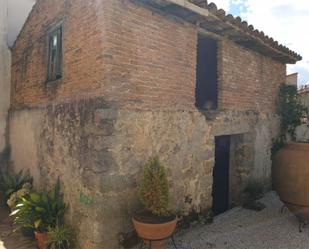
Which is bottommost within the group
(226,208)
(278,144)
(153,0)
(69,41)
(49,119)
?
(226,208)

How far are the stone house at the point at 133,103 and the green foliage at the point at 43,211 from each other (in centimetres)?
29

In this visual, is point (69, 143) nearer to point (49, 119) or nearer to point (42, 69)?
point (49, 119)

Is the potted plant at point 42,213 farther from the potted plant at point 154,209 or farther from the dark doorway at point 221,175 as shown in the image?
the dark doorway at point 221,175

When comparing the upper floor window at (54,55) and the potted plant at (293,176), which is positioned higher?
the upper floor window at (54,55)

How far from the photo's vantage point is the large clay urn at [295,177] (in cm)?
550

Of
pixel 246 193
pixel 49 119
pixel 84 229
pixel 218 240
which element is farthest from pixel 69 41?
pixel 246 193

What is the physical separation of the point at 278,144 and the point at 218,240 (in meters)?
3.70

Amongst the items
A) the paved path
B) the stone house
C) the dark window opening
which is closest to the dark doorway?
the stone house

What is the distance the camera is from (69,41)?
16.4ft

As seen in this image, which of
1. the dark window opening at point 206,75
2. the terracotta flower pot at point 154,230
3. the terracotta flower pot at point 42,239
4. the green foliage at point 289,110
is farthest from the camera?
the green foliage at point 289,110

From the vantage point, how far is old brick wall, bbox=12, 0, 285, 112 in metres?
4.14

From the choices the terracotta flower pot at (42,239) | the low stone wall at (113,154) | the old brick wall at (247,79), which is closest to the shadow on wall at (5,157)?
the low stone wall at (113,154)

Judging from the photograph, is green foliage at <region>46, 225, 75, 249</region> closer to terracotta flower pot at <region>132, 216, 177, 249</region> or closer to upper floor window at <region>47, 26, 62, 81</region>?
terracotta flower pot at <region>132, 216, 177, 249</region>

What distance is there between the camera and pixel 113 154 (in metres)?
4.16
